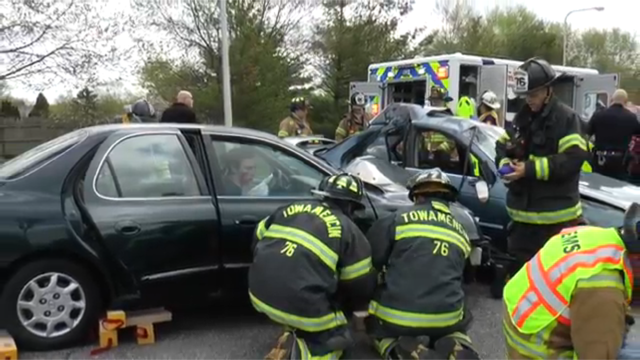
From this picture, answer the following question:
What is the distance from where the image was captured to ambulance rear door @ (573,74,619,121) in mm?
13148

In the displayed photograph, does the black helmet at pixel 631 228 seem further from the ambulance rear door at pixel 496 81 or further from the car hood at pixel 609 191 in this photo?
the ambulance rear door at pixel 496 81

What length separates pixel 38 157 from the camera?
4559 mm

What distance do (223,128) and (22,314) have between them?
5.95 feet

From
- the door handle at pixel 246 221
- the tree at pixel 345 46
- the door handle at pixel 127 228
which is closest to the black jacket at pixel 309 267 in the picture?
the door handle at pixel 246 221

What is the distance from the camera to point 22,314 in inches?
166

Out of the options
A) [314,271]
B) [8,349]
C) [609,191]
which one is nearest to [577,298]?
[314,271]

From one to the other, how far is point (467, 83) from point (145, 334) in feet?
31.4

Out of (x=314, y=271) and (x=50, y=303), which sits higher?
(x=314, y=271)

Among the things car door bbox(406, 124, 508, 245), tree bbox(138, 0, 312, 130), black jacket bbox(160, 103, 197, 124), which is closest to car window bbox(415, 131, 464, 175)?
car door bbox(406, 124, 508, 245)

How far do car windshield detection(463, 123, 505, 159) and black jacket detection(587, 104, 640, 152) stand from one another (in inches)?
113

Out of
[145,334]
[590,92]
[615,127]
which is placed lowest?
[145,334]

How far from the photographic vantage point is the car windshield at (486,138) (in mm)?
6352

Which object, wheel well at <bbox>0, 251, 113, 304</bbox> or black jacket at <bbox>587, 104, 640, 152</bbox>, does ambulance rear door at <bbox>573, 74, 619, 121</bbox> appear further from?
wheel well at <bbox>0, 251, 113, 304</bbox>

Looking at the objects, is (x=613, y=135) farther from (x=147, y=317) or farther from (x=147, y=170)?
(x=147, y=317)
